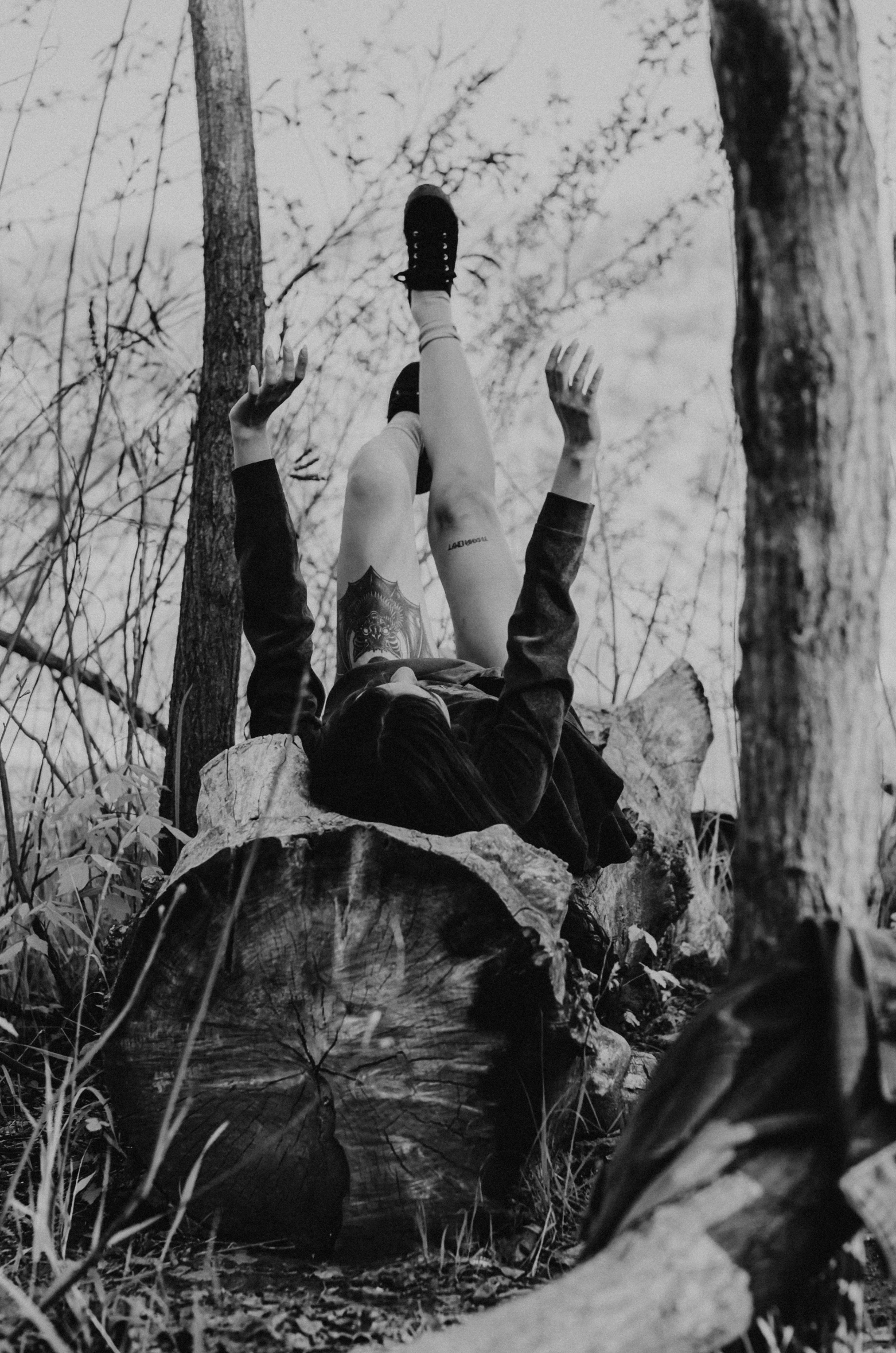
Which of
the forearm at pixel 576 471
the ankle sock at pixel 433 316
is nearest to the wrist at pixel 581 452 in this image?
the forearm at pixel 576 471

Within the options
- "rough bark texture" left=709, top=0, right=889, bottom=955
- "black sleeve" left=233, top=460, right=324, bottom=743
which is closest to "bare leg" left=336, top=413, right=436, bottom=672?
"black sleeve" left=233, top=460, right=324, bottom=743

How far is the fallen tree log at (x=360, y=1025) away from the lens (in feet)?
5.75

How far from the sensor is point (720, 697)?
5.09 metres

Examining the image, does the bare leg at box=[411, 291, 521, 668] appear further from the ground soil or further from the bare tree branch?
the ground soil

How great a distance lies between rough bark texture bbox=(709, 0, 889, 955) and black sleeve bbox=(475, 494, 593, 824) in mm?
948

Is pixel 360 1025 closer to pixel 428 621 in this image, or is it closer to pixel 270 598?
pixel 270 598

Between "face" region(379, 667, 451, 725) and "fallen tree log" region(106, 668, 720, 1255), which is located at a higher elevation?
"face" region(379, 667, 451, 725)

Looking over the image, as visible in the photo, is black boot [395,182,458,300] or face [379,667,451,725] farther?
black boot [395,182,458,300]

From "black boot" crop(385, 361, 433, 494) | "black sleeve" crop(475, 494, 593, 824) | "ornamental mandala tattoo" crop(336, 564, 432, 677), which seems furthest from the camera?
"black boot" crop(385, 361, 433, 494)

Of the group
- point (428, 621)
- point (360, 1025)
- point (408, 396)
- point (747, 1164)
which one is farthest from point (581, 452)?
point (747, 1164)

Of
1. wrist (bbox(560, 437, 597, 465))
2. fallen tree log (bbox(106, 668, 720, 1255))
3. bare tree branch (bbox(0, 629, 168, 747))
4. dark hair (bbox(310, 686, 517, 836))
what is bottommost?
fallen tree log (bbox(106, 668, 720, 1255))

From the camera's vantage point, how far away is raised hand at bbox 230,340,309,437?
2412mm

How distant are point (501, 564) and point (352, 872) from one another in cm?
145

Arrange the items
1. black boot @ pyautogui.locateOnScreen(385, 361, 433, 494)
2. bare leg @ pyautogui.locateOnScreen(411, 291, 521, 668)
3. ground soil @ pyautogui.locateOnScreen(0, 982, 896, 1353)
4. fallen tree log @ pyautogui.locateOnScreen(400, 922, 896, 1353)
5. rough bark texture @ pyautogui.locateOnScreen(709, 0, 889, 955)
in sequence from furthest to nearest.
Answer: black boot @ pyautogui.locateOnScreen(385, 361, 433, 494), bare leg @ pyautogui.locateOnScreen(411, 291, 521, 668), ground soil @ pyautogui.locateOnScreen(0, 982, 896, 1353), rough bark texture @ pyautogui.locateOnScreen(709, 0, 889, 955), fallen tree log @ pyautogui.locateOnScreen(400, 922, 896, 1353)
